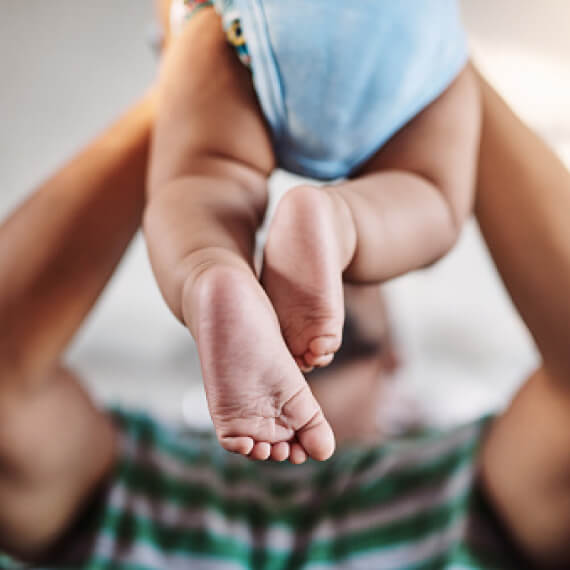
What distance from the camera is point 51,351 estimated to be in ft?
1.52

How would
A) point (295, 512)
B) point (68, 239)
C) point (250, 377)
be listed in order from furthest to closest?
point (295, 512) → point (68, 239) → point (250, 377)

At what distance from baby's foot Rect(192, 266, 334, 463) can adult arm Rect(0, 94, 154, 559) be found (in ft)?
0.58

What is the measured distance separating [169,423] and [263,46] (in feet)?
1.50

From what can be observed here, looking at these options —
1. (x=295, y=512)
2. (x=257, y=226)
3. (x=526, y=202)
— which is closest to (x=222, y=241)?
(x=257, y=226)

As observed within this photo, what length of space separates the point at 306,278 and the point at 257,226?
0.04 metres

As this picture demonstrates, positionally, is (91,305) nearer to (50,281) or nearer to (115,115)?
(50,281)

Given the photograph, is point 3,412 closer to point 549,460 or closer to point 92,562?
point 92,562

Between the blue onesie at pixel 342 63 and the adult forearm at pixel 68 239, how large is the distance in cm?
13

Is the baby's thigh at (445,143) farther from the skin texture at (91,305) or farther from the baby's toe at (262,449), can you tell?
the baby's toe at (262,449)

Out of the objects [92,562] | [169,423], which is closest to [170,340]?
[169,423]

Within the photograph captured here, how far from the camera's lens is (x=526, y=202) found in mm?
316

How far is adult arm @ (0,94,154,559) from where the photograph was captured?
41 centimetres

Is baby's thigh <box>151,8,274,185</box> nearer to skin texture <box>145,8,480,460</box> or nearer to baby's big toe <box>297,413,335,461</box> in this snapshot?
skin texture <box>145,8,480,460</box>

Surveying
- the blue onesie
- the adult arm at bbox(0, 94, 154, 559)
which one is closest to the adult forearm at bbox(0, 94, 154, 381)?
the adult arm at bbox(0, 94, 154, 559)
